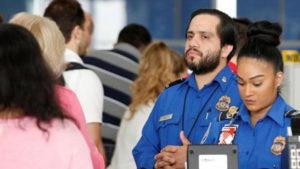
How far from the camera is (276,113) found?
399cm

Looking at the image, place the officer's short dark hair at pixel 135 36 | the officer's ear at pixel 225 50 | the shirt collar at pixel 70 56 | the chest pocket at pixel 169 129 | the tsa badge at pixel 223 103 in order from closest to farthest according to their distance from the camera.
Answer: the tsa badge at pixel 223 103 → the chest pocket at pixel 169 129 → the officer's ear at pixel 225 50 → the shirt collar at pixel 70 56 → the officer's short dark hair at pixel 135 36

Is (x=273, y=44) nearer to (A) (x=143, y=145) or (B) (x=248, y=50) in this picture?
(B) (x=248, y=50)

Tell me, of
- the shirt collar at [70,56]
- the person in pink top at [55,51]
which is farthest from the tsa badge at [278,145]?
the shirt collar at [70,56]

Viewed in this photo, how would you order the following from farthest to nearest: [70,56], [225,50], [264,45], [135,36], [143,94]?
[135,36] → [143,94] → [70,56] → [225,50] → [264,45]

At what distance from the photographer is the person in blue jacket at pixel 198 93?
4.63 meters

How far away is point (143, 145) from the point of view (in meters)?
4.82

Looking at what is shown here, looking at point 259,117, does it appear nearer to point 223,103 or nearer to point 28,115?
point 223,103

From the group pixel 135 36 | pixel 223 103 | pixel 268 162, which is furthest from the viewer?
pixel 135 36

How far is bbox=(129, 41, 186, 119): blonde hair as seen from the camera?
6.44 meters

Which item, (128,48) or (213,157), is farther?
(128,48)

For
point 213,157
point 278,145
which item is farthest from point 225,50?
point 213,157

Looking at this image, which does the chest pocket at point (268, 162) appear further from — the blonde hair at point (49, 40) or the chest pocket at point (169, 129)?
the blonde hair at point (49, 40)

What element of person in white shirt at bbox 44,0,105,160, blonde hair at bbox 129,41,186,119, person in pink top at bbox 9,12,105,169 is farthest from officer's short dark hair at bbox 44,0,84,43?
blonde hair at bbox 129,41,186,119

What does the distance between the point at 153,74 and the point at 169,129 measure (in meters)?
1.87
